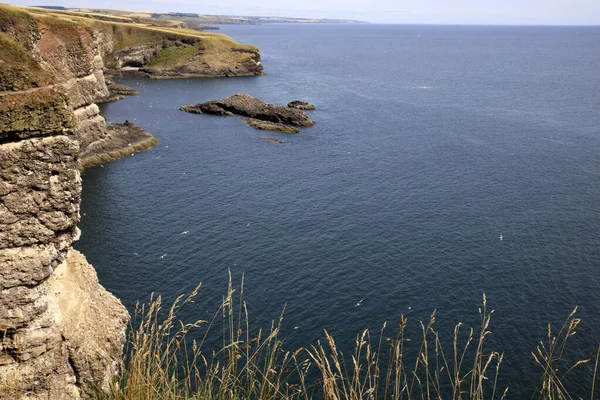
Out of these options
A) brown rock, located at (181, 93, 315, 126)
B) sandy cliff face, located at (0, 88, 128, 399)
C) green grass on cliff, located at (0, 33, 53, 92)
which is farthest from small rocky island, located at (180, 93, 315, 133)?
sandy cliff face, located at (0, 88, 128, 399)

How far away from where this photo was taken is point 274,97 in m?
140

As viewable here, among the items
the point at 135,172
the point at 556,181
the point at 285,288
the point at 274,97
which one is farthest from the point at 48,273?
the point at 274,97

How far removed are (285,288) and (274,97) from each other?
99.1 meters

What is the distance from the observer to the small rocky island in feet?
369

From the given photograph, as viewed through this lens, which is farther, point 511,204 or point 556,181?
point 556,181

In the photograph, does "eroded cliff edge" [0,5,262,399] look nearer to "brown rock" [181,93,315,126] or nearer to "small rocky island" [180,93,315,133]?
"small rocky island" [180,93,315,133]

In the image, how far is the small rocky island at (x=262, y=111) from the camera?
4429 inches

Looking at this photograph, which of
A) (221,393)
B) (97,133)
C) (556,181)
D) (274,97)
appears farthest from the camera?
(274,97)

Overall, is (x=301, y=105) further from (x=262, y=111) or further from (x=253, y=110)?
(x=253, y=110)

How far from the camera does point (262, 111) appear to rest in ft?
393

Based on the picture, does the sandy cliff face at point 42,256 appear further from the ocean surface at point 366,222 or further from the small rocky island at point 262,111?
the small rocky island at point 262,111

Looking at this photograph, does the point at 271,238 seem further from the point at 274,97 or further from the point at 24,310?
the point at 274,97

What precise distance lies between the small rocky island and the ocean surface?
4.25 meters

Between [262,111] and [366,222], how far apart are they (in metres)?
63.1
